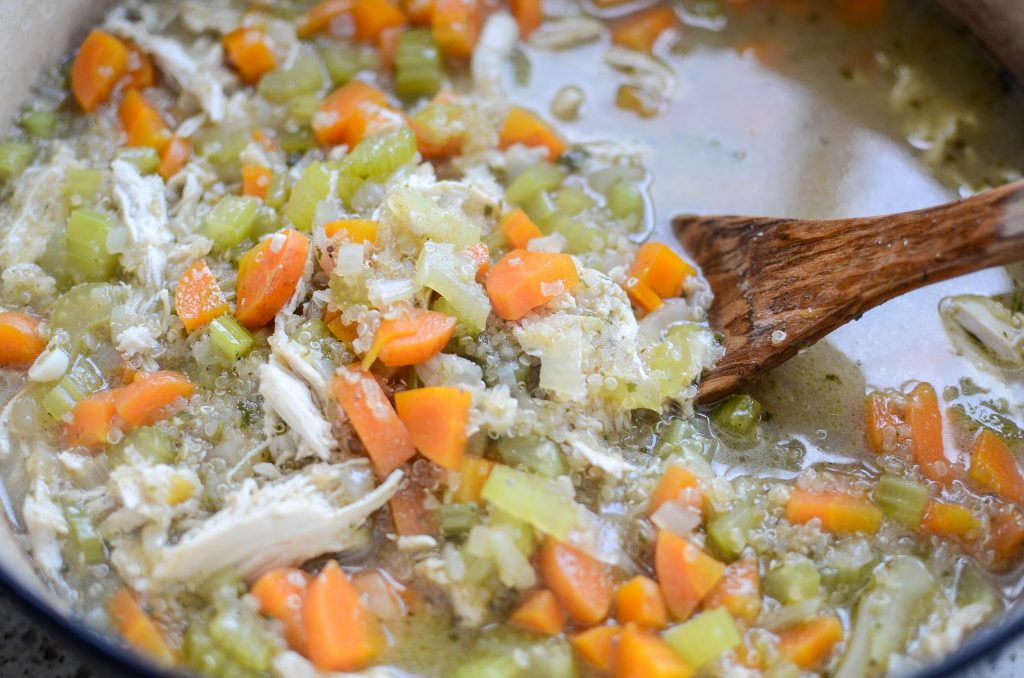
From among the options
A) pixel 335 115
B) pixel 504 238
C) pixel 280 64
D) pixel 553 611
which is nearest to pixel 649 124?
pixel 504 238

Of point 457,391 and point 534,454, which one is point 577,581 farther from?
point 457,391

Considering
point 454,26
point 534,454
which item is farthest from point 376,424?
point 454,26

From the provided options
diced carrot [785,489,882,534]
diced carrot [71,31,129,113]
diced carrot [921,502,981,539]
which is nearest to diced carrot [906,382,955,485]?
diced carrot [921,502,981,539]

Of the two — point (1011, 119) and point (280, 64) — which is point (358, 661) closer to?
point (280, 64)

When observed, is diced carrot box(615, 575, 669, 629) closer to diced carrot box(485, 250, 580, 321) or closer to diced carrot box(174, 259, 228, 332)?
diced carrot box(485, 250, 580, 321)

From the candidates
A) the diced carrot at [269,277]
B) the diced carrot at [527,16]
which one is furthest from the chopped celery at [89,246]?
the diced carrot at [527,16]
